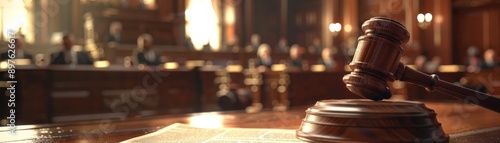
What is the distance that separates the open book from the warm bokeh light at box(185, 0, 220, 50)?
12.0 meters

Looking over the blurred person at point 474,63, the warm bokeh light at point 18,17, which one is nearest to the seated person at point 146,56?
the warm bokeh light at point 18,17

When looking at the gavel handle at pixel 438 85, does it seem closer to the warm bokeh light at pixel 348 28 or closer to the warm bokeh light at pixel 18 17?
the warm bokeh light at pixel 18 17

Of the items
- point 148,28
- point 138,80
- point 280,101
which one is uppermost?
point 148,28

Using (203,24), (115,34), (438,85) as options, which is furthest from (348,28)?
(438,85)

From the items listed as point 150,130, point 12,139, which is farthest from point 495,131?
point 12,139

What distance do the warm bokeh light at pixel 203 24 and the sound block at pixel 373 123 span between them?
486 inches

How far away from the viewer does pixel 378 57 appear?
0.87 meters

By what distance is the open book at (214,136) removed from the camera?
99 centimetres

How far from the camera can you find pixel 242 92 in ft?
21.5

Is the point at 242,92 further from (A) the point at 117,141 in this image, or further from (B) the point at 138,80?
(A) the point at 117,141

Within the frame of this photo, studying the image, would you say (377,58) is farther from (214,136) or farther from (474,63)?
(474,63)

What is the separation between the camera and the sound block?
Result: 801mm

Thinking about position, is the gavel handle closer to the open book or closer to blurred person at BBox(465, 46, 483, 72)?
the open book

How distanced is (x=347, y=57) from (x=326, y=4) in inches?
102
